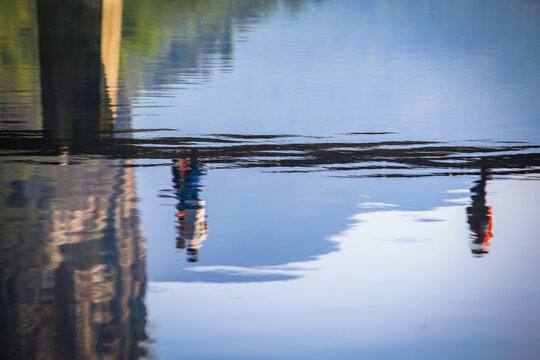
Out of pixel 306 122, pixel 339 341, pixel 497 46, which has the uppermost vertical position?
pixel 497 46

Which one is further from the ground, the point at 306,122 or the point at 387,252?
the point at 306,122

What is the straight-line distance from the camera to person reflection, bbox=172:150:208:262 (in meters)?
5.89

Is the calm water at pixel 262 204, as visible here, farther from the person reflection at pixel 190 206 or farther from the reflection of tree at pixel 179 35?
the reflection of tree at pixel 179 35

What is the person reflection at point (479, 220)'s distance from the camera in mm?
5939

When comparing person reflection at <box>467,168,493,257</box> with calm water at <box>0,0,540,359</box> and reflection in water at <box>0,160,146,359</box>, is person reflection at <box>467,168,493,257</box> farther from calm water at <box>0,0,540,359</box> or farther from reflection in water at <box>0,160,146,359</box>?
reflection in water at <box>0,160,146,359</box>

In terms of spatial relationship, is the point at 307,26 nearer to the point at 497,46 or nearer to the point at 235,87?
the point at 497,46

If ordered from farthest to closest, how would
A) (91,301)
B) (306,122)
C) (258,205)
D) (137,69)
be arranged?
1. (137,69)
2. (306,122)
3. (258,205)
4. (91,301)

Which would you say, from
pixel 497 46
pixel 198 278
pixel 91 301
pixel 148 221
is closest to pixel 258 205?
pixel 148 221

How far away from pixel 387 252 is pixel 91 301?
2117mm

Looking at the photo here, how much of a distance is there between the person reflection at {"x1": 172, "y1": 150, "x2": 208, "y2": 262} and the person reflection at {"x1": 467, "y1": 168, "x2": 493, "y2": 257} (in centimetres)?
193

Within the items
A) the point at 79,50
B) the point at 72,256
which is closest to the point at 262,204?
the point at 72,256

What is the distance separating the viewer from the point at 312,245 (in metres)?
5.86

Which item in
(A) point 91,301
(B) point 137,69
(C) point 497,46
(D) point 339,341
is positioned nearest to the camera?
(D) point 339,341

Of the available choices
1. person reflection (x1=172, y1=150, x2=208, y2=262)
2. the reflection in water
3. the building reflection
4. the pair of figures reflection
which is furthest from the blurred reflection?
the reflection in water
